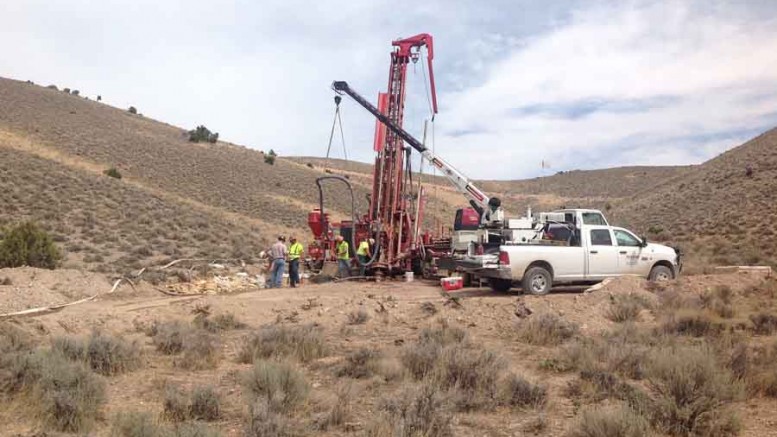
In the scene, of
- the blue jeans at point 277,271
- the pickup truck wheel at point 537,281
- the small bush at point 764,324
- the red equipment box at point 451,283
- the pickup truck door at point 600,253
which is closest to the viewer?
the small bush at point 764,324

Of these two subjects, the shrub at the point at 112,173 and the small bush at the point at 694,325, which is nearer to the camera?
the small bush at the point at 694,325

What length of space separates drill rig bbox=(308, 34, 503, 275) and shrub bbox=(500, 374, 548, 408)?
13483mm

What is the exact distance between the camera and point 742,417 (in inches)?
272

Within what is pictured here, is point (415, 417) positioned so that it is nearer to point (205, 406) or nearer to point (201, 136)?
point (205, 406)

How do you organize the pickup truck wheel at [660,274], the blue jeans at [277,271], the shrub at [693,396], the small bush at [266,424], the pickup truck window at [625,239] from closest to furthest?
the small bush at [266,424] → the shrub at [693,396] → the pickup truck window at [625,239] → the pickup truck wheel at [660,274] → the blue jeans at [277,271]

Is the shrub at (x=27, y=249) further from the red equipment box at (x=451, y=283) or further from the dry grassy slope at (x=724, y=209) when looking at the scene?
the dry grassy slope at (x=724, y=209)

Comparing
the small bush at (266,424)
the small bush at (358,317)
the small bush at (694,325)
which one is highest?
the small bush at (694,325)

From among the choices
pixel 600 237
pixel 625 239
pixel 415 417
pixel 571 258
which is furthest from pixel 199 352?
pixel 625 239

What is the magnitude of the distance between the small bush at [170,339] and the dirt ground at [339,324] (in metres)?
0.20

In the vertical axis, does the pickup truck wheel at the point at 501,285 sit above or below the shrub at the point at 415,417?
above

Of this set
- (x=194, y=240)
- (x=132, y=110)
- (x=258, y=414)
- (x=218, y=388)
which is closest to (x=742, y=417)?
(x=258, y=414)

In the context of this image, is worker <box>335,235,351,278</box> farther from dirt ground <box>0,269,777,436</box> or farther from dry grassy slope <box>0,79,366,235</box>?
dry grassy slope <box>0,79,366,235</box>

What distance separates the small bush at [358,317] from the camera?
1395cm

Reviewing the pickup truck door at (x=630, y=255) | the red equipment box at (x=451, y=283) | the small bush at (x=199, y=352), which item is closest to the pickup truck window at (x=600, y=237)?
the pickup truck door at (x=630, y=255)
